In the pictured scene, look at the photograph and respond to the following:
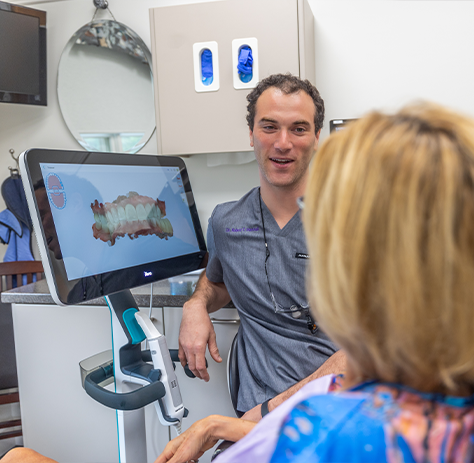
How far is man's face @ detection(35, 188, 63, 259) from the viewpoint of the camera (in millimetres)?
929

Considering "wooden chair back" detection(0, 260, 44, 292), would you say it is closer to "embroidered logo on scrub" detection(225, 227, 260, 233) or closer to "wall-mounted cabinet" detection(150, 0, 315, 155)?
"wall-mounted cabinet" detection(150, 0, 315, 155)

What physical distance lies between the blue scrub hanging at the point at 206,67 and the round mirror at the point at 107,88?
1.64ft

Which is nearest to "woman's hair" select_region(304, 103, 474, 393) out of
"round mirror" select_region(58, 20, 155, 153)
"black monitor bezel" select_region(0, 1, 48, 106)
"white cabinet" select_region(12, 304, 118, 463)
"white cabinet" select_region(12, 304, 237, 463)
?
"white cabinet" select_region(12, 304, 237, 463)

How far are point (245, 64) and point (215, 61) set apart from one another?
0.39ft

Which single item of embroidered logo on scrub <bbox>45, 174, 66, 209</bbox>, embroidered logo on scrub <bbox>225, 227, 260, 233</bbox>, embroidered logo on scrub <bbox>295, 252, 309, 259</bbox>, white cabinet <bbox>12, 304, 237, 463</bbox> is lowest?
white cabinet <bbox>12, 304, 237, 463</bbox>

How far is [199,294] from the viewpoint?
4.75 feet

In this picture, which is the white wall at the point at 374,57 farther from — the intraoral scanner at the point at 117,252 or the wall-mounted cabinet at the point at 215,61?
the intraoral scanner at the point at 117,252

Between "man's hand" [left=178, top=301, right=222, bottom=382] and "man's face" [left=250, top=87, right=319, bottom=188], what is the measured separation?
460 millimetres

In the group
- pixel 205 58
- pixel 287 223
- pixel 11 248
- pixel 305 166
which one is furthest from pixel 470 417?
pixel 11 248

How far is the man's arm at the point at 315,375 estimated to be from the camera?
115 centimetres

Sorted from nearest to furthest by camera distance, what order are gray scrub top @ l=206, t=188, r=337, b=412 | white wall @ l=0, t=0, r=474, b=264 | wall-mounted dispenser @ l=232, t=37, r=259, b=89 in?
gray scrub top @ l=206, t=188, r=337, b=412
wall-mounted dispenser @ l=232, t=37, r=259, b=89
white wall @ l=0, t=0, r=474, b=264

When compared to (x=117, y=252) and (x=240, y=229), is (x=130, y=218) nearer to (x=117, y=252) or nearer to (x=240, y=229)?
(x=117, y=252)

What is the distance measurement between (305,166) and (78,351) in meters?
1.14

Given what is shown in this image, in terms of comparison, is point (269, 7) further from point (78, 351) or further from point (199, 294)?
point (78, 351)
